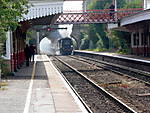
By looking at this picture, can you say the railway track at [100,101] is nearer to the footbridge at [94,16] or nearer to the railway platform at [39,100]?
the railway platform at [39,100]

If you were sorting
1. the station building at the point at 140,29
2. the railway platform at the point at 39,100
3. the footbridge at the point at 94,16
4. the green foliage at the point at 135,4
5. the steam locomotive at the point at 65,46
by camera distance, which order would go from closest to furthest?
the railway platform at the point at 39,100, the station building at the point at 140,29, the footbridge at the point at 94,16, the steam locomotive at the point at 65,46, the green foliage at the point at 135,4

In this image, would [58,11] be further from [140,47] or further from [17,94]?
[140,47]

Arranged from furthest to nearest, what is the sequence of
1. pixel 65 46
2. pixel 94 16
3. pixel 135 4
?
pixel 135 4 < pixel 65 46 < pixel 94 16

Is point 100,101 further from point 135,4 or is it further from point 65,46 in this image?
point 135,4

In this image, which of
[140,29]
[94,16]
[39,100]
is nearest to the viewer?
[39,100]

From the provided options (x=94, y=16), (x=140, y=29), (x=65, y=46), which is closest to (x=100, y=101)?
(x=140, y=29)

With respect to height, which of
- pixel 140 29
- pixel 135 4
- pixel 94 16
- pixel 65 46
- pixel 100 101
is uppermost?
pixel 135 4

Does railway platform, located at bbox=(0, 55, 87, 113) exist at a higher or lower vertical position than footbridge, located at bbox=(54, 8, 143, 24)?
lower

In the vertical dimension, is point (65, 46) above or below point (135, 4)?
below

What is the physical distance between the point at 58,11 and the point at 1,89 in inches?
359

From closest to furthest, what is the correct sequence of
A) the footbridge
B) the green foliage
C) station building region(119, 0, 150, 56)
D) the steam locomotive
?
1. station building region(119, 0, 150, 56)
2. the footbridge
3. the steam locomotive
4. the green foliage

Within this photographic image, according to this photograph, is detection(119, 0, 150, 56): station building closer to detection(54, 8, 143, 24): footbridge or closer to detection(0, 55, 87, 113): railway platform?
detection(54, 8, 143, 24): footbridge

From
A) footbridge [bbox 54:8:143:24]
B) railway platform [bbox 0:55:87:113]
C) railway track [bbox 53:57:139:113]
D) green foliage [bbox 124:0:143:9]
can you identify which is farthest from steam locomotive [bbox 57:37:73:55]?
railway platform [bbox 0:55:87:113]

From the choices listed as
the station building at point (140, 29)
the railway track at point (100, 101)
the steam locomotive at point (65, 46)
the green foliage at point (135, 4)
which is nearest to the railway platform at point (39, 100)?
the railway track at point (100, 101)
